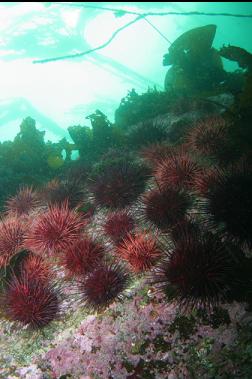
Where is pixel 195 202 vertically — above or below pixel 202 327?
above

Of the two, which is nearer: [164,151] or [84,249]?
[84,249]

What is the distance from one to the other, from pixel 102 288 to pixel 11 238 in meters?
2.99

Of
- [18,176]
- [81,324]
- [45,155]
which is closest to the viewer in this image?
[81,324]

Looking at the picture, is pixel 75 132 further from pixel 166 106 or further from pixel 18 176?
pixel 166 106

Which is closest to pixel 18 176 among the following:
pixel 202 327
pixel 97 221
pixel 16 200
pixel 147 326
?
pixel 16 200

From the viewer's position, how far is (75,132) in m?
12.9

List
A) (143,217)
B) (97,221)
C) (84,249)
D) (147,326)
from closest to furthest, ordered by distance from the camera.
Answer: (147,326) → (84,249) → (143,217) → (97,221)

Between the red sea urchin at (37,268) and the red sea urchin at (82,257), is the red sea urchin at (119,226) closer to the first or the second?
the red sea urchin at (82,257)

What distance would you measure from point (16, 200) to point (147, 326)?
5.63 meters

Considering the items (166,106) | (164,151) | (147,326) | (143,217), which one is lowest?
(147,326)

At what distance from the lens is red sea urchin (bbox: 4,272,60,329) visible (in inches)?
191

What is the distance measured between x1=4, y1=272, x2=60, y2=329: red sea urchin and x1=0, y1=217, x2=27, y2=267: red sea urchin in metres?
1.48

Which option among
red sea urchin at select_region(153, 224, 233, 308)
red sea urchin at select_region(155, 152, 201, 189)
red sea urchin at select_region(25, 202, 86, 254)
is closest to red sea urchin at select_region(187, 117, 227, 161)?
red sea urchin at select_region(155, 152, 201, 189)

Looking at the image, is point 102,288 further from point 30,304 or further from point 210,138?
point 210,138
